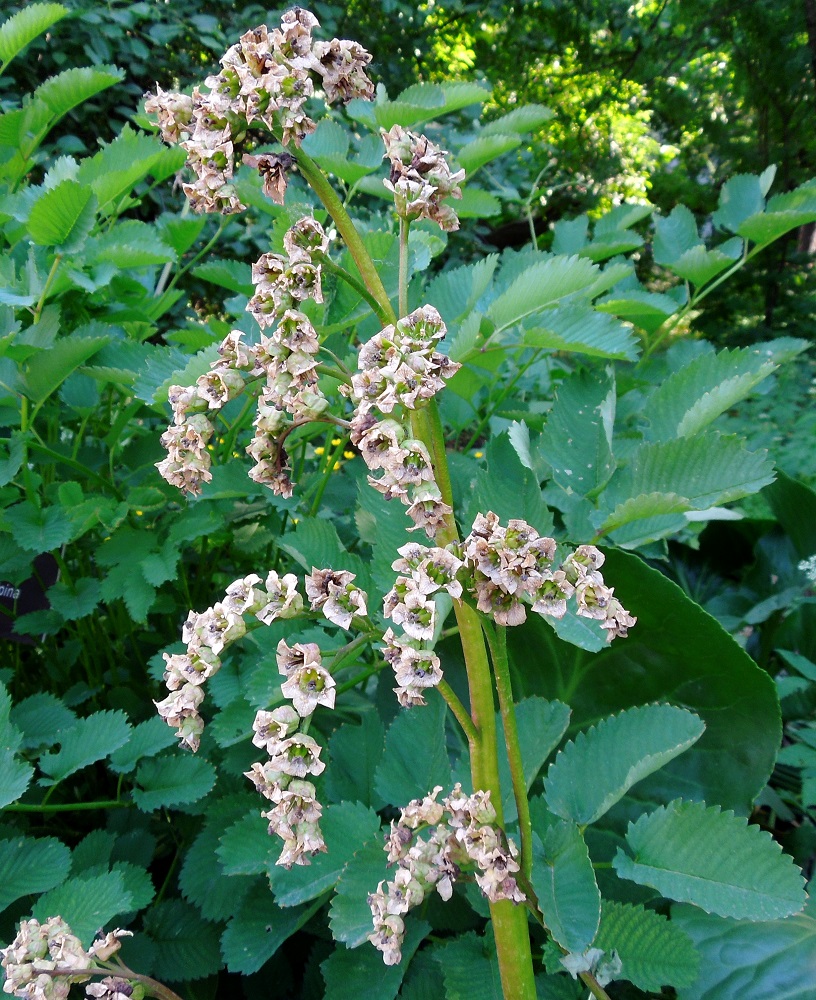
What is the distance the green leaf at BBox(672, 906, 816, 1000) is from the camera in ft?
2.01

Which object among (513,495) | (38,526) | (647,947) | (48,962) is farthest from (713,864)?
(38,526)

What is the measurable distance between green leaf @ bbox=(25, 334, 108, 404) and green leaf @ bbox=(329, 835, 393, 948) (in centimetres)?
50

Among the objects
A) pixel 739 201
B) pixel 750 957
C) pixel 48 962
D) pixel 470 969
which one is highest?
pixel 739 201

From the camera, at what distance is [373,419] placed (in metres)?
0.39

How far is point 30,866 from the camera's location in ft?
2.13

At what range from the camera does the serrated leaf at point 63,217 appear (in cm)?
74

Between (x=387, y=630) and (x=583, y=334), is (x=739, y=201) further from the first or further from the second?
(x=387, y=630)

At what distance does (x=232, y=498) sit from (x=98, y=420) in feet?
0.77

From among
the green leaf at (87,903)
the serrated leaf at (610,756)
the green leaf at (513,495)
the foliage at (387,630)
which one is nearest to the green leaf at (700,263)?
the foliage at (387,630)

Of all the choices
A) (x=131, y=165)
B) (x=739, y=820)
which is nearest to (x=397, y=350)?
(x=739, y=820)

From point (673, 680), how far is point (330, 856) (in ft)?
1.10

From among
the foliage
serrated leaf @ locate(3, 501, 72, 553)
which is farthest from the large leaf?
serrated leaf @ locate(3, 501, 72, 553)

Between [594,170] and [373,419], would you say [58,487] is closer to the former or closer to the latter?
[373,419]

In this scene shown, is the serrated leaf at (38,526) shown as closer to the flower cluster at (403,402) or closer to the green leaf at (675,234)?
the flower cluster at (403,402)
